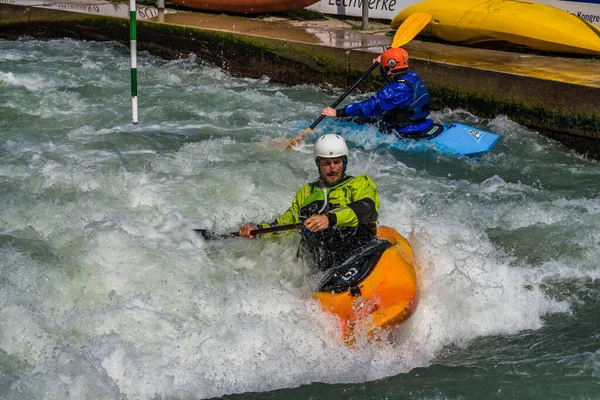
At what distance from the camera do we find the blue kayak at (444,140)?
7.68 meters

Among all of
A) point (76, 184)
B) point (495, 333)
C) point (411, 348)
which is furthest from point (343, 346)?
point (76, 184)

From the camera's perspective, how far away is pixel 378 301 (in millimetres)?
4426

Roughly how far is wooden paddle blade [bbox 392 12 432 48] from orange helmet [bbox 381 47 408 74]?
134 centimetres

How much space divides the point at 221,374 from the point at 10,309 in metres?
1.30

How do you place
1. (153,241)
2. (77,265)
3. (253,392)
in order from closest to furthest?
(253,392)
(77,265)
(153,241)

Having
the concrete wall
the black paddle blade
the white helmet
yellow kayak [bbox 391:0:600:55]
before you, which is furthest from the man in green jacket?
yellow kayak [bbox 391:0:600:55]

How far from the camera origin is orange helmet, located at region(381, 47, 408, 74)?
7.62 m

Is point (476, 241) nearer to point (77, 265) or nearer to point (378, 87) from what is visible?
point (77, 265)

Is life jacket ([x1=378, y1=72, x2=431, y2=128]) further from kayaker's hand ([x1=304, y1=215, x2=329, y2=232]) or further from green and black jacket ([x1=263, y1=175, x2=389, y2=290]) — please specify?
kayaker's hand ([x1=304, y1=215, x2=329, y2=232])

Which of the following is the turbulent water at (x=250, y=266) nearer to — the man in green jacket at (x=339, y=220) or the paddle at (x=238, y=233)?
the paddle at (x=238, y=233)

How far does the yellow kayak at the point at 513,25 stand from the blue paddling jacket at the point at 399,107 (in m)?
2.55

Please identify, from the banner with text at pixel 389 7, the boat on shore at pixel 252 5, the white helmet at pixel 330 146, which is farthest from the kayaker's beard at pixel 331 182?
the boat on shore at pixel 252 5

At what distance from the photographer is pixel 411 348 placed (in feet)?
14.6

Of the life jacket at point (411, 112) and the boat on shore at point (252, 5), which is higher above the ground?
the boat on shore at point (252, 5)
